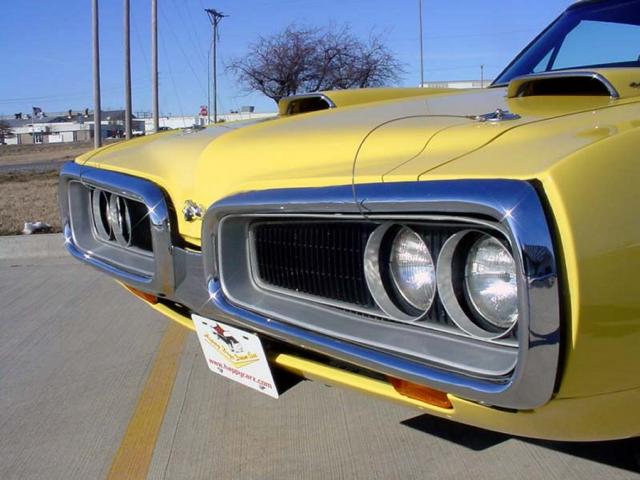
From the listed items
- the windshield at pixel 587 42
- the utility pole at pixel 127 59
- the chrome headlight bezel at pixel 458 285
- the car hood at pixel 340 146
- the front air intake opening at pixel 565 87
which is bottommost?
the chrome headlight bezel at pixel 458 285

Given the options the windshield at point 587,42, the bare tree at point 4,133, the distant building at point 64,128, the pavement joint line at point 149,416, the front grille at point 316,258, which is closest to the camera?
the front grille at point 316,258

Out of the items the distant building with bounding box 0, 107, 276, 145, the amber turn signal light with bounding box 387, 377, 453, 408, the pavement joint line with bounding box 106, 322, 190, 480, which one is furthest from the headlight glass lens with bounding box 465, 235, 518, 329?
the distant building with bounding box 0, 107, 276, 145

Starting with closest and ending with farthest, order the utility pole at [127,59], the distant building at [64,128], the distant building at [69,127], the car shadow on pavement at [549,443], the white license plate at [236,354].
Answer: the white license plate at [236,354] < the car shadow on pavement at [549,443] < the utility pole at [127,59] < the distant building at [69,127] < the distant building at [64,128]

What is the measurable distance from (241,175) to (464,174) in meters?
0.91

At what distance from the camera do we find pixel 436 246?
194cm

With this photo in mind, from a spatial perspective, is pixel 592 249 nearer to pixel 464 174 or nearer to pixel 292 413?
pixel 464 174

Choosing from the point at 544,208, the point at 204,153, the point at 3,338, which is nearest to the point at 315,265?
the point at 204,153

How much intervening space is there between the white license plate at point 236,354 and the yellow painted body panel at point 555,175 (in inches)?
5.2

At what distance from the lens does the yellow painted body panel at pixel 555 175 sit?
62.9 inches

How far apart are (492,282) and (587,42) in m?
2.25

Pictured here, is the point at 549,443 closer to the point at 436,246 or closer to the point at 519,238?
the point at 436,246

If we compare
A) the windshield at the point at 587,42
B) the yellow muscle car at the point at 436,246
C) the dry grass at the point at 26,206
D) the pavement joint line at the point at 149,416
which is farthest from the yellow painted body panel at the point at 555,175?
the dry grass at the point at 26,206

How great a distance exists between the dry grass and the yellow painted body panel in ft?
21.9

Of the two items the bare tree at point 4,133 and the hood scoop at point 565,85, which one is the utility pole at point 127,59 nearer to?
the hood scoop at point 565,85
